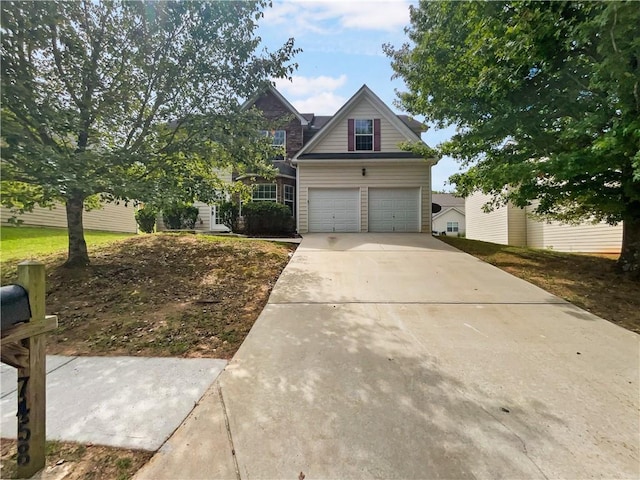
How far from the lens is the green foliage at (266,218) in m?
13.2

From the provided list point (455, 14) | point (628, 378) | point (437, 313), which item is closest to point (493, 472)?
point (628, 378)

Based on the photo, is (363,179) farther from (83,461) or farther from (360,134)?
(83,461)

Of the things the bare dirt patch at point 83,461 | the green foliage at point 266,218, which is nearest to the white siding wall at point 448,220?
the green foliage at point 266,218

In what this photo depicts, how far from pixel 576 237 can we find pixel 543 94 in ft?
35.3

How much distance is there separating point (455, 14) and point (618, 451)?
8.49 meters

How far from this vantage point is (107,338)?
4.07 meters

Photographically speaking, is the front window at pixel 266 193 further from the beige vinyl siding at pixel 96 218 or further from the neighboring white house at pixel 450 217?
the neighboring white house at pixel 450 217

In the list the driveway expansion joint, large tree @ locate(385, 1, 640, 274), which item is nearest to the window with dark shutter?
large tree @ locate(385, 1, 640, 274)

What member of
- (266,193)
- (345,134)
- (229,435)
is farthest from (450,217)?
(229,435)

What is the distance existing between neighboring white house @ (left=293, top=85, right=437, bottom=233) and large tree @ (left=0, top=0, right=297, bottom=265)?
7.38m

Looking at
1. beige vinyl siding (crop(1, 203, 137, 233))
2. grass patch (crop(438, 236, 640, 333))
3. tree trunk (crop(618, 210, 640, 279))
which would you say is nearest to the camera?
grass patch (crop(438, 236, 640, 333))

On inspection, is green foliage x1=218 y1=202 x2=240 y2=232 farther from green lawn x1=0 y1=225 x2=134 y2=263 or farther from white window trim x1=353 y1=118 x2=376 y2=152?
white window trim x1=353 y1=118 x2=376 y2=152

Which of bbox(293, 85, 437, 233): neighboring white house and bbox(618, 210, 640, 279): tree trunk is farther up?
bbox(293, 85, 437, 233): neighboring white house

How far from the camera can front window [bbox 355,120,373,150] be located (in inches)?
591
